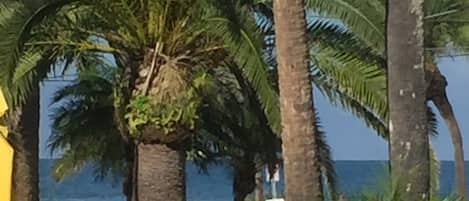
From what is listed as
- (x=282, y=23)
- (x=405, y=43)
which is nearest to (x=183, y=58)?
(x=282, y=23)

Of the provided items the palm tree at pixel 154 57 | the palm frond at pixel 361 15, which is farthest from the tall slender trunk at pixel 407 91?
the palm tree at pixel 154 57

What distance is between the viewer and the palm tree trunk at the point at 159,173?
14.5 meters

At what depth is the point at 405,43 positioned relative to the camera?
9.93m

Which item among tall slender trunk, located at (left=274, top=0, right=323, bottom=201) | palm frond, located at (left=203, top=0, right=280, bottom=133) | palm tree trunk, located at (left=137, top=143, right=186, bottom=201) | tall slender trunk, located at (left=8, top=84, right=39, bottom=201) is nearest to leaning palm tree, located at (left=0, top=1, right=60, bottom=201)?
tall slender trunk, located at (left=8, top=84, right=39, bottom=201)

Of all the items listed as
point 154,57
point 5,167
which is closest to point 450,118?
point 154,57

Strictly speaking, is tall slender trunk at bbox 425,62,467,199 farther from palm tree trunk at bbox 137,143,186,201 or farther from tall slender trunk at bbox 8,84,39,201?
palm tree trunk at bbox 137,143,186,201

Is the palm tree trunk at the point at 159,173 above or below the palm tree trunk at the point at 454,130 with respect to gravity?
below

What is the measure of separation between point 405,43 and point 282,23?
1.38m

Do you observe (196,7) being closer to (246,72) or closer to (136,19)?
(136,19)

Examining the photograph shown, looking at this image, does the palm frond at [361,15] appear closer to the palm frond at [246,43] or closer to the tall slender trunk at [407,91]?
the palm frond at [246,43]

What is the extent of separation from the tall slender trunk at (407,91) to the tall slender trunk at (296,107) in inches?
38.1

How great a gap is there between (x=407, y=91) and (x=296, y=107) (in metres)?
1.24

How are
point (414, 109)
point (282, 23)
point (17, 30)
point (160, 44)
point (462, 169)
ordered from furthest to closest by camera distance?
point (462, 169) → point (160, 44) → point (17, 30) → point (282, 23) → point (414, 109)

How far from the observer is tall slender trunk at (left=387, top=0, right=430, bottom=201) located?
9844 millimetres
